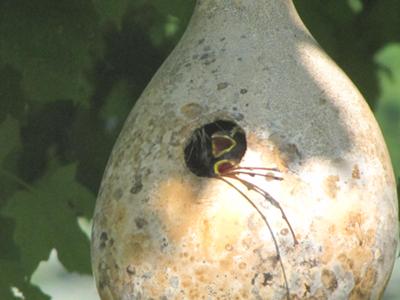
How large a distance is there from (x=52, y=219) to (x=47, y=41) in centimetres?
45

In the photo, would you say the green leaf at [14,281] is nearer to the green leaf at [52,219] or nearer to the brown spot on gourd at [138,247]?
the green leaf at [52,219]

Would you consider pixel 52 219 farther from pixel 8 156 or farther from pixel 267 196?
pixel 267 196

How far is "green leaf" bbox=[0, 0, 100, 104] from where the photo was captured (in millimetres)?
3758

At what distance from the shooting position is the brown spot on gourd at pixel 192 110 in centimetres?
297

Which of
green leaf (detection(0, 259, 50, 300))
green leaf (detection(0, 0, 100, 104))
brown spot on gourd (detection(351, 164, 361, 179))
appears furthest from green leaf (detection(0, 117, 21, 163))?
brown spot on gourd (detection(351, 164, 361, 179))

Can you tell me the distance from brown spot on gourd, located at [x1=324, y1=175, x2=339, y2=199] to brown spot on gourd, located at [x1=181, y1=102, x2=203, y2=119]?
29cm

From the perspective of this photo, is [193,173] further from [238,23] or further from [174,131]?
[238,23]

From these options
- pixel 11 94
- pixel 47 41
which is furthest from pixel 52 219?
pixel 47 41

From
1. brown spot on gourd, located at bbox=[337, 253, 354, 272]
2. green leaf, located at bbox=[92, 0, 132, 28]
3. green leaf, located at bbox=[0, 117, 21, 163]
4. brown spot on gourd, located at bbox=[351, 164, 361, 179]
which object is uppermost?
green leaf, located at bbox=[92, 0, 132, 28]

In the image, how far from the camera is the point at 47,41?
12.3 feet

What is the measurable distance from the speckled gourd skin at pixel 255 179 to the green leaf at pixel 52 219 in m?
0.79

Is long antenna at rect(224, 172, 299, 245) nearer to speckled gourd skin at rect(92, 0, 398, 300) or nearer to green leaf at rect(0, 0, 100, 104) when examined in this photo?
speckled gourd skin at rect(92, 0, 398, 300)

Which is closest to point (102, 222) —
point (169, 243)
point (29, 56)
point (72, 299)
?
point (169, 243)

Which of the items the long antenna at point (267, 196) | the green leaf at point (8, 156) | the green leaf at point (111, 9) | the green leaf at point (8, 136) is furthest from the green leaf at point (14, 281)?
the long antenna at point (267, 196)
